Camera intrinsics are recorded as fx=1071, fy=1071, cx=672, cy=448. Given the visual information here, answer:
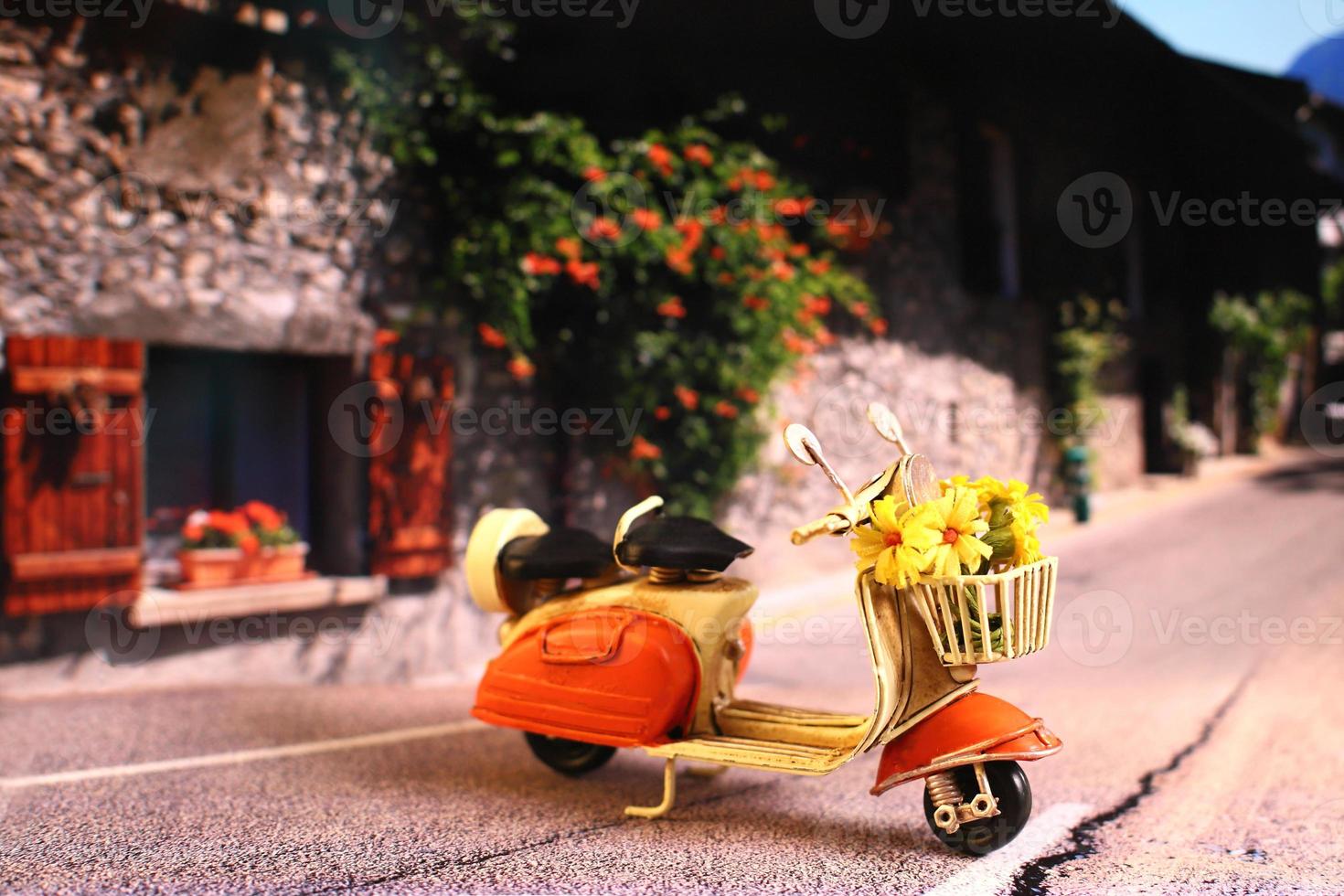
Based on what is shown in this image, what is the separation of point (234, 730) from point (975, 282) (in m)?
8.55

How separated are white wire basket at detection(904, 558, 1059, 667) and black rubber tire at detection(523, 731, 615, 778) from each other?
1.51m

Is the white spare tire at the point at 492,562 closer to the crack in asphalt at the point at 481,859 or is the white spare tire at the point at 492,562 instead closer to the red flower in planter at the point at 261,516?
the crack in asphalt at the point at 481,859

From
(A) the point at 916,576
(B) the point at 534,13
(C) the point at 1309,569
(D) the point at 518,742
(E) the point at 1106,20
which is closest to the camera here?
(A) the point at 916,576

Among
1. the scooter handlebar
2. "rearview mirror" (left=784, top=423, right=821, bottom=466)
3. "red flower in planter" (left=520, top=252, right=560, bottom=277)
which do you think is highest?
"red flower in planter" (left=520, top=252, right=560, bottom=277)

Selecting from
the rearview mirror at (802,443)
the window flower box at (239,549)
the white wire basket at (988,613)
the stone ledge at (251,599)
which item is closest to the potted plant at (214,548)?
the window flower box at (239,549)

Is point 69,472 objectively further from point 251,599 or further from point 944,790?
point 944,790

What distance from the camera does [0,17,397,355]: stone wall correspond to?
5566 mm

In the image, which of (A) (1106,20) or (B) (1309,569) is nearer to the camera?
(B) (1309,569)

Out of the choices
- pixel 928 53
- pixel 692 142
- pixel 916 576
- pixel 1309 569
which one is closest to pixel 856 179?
pixel 928 53

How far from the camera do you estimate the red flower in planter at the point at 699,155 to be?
23.4 ft

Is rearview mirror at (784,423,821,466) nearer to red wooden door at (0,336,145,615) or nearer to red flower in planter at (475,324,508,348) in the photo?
red flower in planter at (475,324,508,348)

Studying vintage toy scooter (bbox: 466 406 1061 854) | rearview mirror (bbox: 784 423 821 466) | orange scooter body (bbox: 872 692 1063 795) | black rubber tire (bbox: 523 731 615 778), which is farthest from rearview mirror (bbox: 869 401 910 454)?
black rubber tire (bbox: 523 731 615 778)

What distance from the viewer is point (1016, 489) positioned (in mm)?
3201

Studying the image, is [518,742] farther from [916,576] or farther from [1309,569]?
[1309,569]
